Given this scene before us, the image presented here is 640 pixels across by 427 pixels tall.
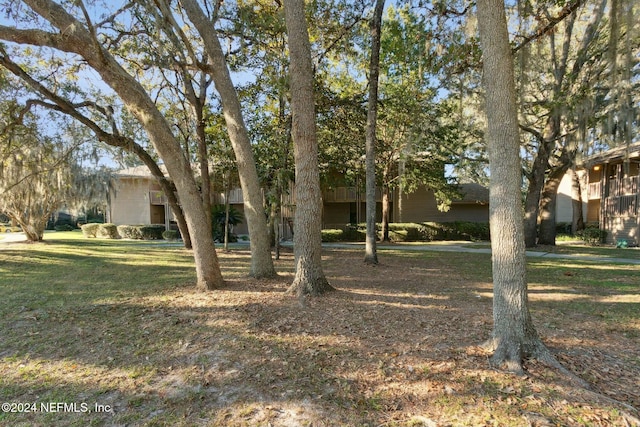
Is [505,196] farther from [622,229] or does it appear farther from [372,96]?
[622,229]

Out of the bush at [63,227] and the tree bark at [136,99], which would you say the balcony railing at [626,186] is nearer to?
the tree bark at [136,99]

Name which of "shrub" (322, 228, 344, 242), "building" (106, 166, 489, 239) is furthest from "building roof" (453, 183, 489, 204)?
"shrub" (322, 228, 344, 242)

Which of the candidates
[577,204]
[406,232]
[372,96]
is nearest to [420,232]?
[406,232]

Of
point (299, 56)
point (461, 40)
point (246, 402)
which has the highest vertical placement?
point (461, 40)

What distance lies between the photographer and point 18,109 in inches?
359

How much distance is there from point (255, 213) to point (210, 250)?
1083 millimetres

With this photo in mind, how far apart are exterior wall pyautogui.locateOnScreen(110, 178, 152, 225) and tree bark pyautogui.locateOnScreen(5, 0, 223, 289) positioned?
22.3m

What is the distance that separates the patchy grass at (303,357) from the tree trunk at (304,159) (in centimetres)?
53

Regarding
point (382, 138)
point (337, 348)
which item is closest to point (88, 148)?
point (382, 138)

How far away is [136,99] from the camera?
536 cm

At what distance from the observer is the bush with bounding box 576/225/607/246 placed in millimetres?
17922

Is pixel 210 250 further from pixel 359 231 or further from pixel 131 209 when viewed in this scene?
pixel 131 209

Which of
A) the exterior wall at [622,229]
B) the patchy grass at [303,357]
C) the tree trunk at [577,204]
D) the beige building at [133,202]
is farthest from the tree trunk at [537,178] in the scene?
the beige building at [133,202]

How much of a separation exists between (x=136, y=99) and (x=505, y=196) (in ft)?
17.3
